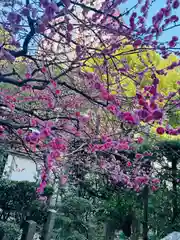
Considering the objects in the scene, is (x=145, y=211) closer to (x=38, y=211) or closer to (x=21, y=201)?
(x=38, y=211)

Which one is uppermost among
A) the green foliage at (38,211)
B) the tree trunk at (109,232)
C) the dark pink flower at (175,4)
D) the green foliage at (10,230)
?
the dark pink flower at (175,4)

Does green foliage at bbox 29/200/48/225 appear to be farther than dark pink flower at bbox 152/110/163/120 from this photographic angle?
Yes

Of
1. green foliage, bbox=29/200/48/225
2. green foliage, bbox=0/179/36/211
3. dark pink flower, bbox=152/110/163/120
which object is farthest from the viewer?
green foliage, bbox=0/179/36/211

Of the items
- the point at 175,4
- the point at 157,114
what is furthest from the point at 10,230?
the point at 175,4

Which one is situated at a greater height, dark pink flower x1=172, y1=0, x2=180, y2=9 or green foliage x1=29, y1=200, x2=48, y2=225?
dark pink flower x1=172, y1=0, x2=180, y2=9

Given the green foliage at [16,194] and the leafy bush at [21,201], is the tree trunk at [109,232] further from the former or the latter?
the green foliage at [16,194]

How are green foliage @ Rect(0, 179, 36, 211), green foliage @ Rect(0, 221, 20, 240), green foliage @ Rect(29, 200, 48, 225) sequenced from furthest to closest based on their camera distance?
green foliage @ Rect(0, 179, 36, 211), green foliage @ Rect(29, 200, 48, 225), green foliage @ Rect(0, 221, 20, 240)

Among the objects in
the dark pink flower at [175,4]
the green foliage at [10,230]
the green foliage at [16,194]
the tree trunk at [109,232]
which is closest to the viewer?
the dark pink flower at [175,4]

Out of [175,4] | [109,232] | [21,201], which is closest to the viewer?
[175,4]

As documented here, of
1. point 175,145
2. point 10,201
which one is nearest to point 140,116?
point 175,145

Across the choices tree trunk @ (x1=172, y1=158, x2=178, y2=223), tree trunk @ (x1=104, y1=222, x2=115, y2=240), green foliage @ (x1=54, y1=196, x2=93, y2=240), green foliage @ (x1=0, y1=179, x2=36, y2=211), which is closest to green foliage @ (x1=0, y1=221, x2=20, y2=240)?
green foliage @ (x1=54, y1=196, x2=93, y2=240)

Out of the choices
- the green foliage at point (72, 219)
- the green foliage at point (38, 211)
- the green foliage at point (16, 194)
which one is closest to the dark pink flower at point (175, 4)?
the green foliage at point (72, 219)

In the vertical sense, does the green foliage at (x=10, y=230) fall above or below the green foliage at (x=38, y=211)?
below

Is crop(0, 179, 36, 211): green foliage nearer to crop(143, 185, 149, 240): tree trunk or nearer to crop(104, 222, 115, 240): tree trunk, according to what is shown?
crop(104, 222, 115, 240): tree trunk
